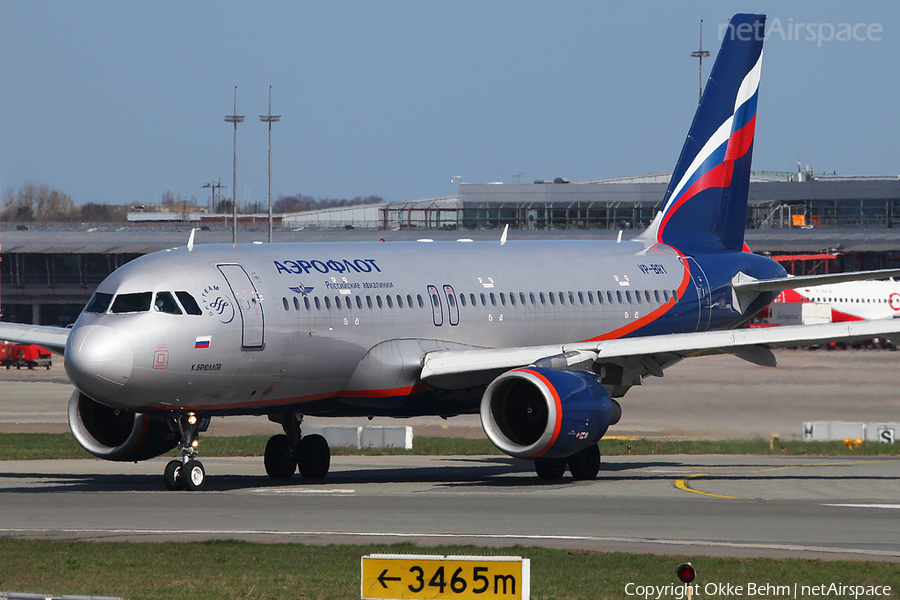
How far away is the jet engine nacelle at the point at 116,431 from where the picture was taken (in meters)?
27.4

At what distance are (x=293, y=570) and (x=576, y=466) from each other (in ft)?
43.2

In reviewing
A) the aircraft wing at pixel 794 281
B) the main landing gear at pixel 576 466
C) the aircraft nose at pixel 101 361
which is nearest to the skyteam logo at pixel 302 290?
the aircraft nose at pixel 101 361

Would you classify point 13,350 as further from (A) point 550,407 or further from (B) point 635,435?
(A) point 550,407

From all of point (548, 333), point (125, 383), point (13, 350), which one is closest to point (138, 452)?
point (125, 383)

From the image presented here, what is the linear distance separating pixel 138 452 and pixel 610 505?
10353 mm

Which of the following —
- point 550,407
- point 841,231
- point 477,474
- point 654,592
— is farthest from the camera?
point 841,231

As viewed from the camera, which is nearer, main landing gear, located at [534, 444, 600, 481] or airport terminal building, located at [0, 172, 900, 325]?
main landing gear, located at [534, 444, 600, 481]

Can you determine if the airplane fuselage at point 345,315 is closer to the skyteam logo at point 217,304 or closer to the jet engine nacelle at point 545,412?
the skyteam logo at point 217,304

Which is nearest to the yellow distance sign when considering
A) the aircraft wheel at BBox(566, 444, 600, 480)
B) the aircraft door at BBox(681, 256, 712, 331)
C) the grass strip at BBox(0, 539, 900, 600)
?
the grass strip at BBox(0, 539, 900, 600)

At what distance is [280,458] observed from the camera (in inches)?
1135

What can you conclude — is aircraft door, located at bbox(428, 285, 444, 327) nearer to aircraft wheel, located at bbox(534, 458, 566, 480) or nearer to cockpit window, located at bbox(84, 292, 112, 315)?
aircraft wheel, located at bbox(534, 458, 566, 480)

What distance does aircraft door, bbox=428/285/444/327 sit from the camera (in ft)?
95.3

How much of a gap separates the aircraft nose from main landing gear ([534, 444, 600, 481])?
922 cm

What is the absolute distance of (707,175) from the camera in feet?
124
